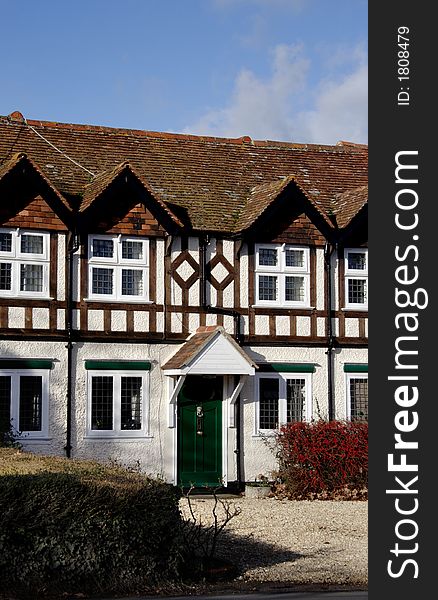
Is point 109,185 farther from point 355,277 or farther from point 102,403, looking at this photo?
point 355,277

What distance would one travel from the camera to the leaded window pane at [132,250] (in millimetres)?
23625

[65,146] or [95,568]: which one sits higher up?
[65,146]

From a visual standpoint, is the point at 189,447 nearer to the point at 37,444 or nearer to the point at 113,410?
the point at 113,410

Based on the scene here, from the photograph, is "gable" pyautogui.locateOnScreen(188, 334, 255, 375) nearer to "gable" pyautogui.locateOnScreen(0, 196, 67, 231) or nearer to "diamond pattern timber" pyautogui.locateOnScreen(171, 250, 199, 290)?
"diamond pattern timber" pyautogui.locateOnScreen(171, 250, 199, 290)

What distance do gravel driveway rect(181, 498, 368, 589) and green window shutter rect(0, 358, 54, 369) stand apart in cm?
405

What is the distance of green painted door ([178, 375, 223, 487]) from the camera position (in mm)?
23531

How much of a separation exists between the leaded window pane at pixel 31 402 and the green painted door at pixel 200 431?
3054mm

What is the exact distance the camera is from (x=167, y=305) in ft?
78.1

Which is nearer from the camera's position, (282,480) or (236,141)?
(282,480)

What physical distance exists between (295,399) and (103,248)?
5572 millimetres

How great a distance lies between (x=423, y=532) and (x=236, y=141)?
19.5 meters

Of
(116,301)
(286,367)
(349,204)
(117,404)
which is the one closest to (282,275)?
(286,367)

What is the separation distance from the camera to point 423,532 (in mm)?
9523

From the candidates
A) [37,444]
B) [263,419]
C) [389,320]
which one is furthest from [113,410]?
[389,320]
